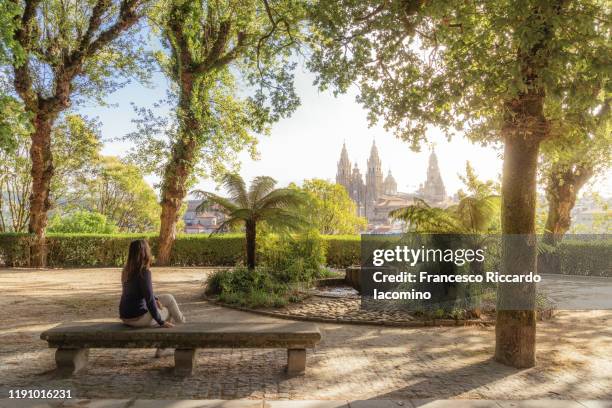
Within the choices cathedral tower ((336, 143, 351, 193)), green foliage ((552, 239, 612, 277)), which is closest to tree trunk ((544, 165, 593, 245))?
green foliage ((552, 239, 612, 277))

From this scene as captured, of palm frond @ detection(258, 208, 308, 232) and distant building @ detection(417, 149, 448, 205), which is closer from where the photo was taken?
palm frond @ detection(258, 208, 308, 232)

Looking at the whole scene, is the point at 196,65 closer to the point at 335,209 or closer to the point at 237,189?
the point at 237,189

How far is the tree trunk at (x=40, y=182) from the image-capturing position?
1652cm

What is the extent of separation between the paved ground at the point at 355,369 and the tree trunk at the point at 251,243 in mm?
3355

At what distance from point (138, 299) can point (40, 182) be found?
14527 mm

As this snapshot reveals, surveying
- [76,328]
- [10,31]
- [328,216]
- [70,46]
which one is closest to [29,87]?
[70,46]

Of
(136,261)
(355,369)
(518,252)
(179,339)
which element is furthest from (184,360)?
(518,252)

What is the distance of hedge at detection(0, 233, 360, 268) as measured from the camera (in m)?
18.8

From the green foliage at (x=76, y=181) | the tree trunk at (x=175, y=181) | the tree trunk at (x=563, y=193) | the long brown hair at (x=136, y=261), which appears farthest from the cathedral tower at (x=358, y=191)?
the long brown hair at (x=136, y=261)

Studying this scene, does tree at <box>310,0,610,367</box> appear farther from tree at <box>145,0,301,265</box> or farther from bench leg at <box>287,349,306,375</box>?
tree at <box>145,0,301,265</box>

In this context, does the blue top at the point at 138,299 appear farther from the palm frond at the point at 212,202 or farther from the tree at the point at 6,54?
the palm frond at the point at 212,202

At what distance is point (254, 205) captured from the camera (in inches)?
472

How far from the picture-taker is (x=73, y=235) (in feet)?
62.2

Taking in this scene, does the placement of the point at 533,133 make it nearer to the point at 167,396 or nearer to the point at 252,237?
the point at 167,396
